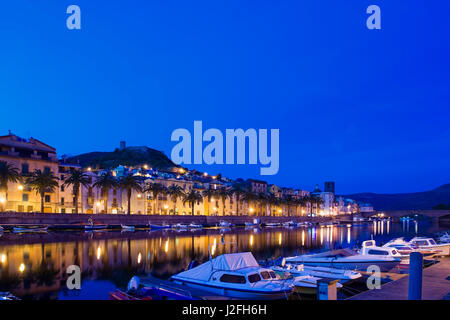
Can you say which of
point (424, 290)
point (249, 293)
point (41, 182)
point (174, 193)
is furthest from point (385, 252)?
point (174, 193)

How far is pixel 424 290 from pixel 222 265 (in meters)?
10.9

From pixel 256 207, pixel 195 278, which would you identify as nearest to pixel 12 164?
pixel 195 278

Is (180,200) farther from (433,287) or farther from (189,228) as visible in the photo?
(433,287)

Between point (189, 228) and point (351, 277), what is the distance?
8423 cm

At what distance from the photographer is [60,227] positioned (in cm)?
8206

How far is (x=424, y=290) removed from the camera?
18969 mm

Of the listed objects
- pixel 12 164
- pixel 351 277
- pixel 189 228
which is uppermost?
pixel 12 164

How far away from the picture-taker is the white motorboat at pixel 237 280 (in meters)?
21.5

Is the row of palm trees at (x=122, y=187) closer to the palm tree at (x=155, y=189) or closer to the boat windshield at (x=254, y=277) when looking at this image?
the palm tree at (x=155, y=189)

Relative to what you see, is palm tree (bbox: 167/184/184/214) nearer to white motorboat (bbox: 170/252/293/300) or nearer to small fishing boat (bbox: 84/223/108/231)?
small fishing boat (bbox: 84/223/108/231)

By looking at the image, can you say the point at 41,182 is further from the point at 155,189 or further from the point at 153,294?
the point at 153,294

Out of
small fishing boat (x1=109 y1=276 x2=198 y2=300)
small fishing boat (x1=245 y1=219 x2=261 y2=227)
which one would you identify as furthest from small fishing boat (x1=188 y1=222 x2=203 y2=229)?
small fishing boat (x1=109 y1=276 x2=198 y2=300)

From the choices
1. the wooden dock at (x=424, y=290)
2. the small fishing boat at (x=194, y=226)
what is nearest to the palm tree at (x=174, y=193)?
the small fishing boat at (x=194, y=226)

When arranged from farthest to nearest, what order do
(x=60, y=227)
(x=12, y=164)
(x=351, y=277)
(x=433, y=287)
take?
(x=12, y=164)
(x=60, y=227)
(x=351, y=277)
(x=433, y=287)
